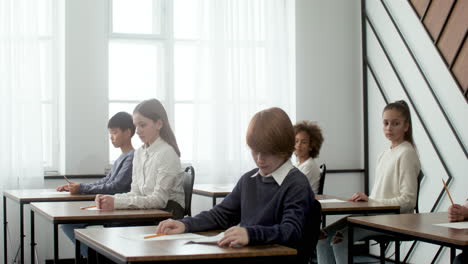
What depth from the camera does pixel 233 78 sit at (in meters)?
5.70

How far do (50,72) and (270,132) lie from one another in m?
3.74

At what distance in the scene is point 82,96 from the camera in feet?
17.6

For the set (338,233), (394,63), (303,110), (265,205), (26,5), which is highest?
(26,5)

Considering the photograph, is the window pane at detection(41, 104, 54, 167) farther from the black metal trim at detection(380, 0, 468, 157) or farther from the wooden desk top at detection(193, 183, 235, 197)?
the black metal trim at detection(380, 0, 468, 157)

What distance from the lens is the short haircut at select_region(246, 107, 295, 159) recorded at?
6.82ft

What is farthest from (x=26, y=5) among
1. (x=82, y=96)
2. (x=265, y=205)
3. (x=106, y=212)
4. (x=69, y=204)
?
(x=265, y=205)

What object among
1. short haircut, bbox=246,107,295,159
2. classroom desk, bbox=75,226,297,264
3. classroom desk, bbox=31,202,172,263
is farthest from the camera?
classroom desk, bbox=31,202,172,263

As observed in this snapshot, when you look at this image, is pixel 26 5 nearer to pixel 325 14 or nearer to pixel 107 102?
pixel 107 102

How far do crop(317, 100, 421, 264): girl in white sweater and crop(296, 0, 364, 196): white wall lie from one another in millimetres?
2296

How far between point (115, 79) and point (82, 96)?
1.39 feet

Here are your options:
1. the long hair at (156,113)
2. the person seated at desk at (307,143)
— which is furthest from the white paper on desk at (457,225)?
the person seated at desk at (307,143)

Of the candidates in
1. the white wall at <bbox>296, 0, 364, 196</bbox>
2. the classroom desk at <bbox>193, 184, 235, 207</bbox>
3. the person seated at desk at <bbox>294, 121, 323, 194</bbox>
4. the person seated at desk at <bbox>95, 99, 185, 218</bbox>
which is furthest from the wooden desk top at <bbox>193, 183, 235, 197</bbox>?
the white wall at <bbox>296, 0, 364, 196</bbox>

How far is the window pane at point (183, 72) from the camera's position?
580cm

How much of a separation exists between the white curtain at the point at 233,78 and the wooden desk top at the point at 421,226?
2.99 m
